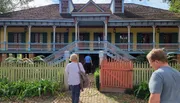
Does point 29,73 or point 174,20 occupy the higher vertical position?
point 174,20

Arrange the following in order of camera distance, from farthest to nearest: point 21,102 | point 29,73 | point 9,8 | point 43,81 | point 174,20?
point 9,8 < point 174,20 < point 29,73 < point 43,81 < point 21,102

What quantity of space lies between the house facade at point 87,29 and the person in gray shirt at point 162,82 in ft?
64.2

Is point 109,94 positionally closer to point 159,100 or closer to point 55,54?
point 159,100

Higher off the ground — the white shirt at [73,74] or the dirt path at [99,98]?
the white shirt at [73,74]

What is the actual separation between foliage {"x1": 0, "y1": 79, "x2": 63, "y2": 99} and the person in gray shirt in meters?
7.68

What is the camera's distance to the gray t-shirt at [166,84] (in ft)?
11.6

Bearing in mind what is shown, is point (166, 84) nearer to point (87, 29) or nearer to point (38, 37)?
point (87, 29)

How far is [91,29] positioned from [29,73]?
1557 cm

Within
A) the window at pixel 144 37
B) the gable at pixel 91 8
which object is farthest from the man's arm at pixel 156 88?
the window at pixel 144 37

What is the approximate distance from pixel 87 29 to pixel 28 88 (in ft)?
56.0

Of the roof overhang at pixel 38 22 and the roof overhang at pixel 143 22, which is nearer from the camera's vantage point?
the roof overhang at pixel 143 22

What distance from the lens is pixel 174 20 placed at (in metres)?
25.1

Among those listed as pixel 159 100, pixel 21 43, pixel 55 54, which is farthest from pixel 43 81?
pixel 21 43

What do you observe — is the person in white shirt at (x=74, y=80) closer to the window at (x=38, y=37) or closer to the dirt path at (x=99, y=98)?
the dirt path at (x=99, y=98)
